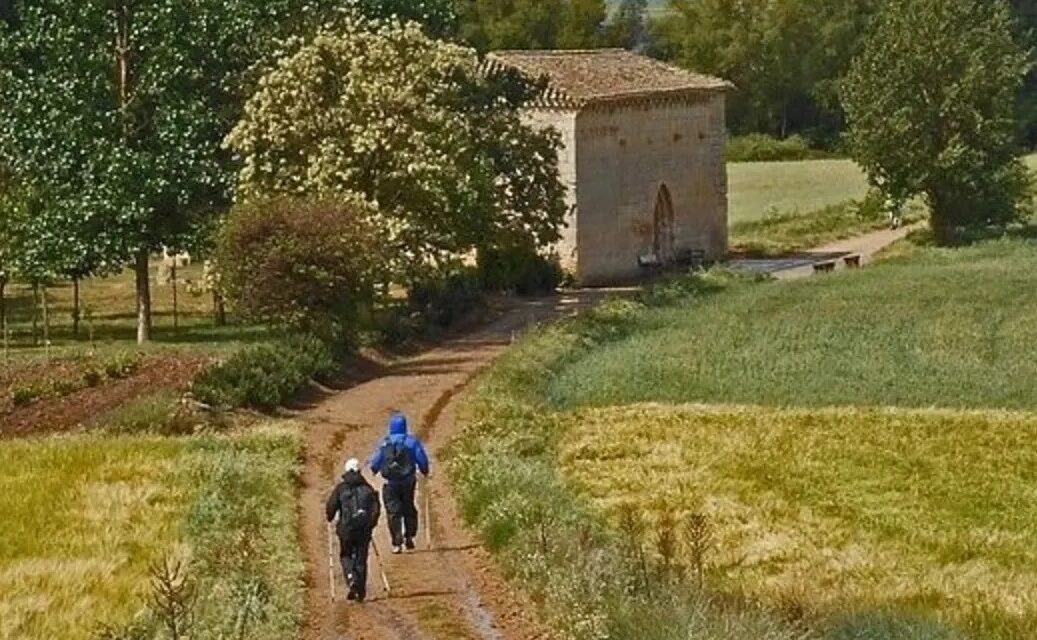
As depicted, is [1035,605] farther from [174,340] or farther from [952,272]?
[952,272]

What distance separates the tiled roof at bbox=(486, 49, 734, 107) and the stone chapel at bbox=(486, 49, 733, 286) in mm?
44

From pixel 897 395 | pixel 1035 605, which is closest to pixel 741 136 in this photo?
pixel 897 395

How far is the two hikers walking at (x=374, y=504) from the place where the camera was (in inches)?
795

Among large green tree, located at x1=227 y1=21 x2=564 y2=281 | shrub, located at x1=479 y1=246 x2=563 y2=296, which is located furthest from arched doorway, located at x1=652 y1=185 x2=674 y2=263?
large green tree, located at x1=227 y1=21 x2=564 y2=281

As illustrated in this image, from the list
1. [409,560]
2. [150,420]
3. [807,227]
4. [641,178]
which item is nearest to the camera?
[409,560]

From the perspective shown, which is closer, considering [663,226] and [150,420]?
[150,420]

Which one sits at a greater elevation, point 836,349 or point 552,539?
point 836,349

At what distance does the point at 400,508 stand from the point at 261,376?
12.1 m

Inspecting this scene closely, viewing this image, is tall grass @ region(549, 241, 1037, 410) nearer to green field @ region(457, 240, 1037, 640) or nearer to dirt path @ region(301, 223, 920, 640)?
green field @ region(457, 240, 1037, 640)

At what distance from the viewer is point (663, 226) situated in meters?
63.8

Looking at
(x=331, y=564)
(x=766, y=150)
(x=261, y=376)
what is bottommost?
(x=331, y=564)

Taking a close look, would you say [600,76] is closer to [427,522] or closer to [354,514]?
[427,522]

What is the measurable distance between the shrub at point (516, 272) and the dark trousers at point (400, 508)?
3079 cm

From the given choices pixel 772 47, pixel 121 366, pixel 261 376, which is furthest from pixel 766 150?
pixel 261 376
